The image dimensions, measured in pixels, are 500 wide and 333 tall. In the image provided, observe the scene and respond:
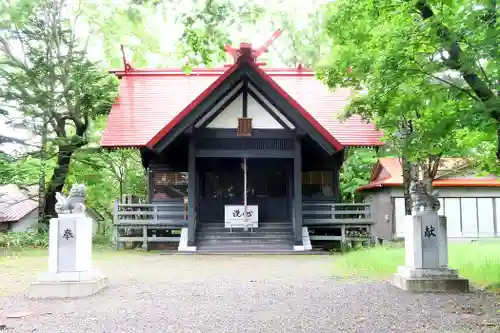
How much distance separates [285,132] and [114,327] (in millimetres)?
9764

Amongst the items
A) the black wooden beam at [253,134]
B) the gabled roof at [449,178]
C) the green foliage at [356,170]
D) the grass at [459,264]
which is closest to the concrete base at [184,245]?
the black wooden beam at [253,134]

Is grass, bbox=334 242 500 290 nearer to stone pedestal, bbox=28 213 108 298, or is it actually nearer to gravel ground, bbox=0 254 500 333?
gravel ground, bbox=0 254 500 333

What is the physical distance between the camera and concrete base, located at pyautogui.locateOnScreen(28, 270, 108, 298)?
686 cm

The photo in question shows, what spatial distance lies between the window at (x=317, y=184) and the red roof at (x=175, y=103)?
56.9 inches

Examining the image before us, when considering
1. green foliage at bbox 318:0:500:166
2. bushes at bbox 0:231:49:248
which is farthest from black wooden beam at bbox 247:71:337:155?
bushes at bbox 0:231:49:248

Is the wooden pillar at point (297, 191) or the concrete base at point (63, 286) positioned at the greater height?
the wooden pillar at point (297, 191)

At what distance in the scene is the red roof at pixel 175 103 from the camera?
15.8m

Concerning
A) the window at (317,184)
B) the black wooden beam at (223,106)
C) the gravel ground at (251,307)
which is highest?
the black wooden beam at (223,106)

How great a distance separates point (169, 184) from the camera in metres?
15.9

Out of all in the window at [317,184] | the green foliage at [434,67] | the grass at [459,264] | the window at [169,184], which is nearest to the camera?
the green foliage at [434,67]

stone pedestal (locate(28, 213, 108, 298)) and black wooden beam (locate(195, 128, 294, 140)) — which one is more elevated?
black wooden beam (locate(195, 128, 294, 140))

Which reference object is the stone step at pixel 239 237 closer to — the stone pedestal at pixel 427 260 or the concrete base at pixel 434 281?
the stone pedestal at pixel 427 260

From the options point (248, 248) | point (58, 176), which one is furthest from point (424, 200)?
point (58, 176)

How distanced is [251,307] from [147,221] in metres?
9.01
